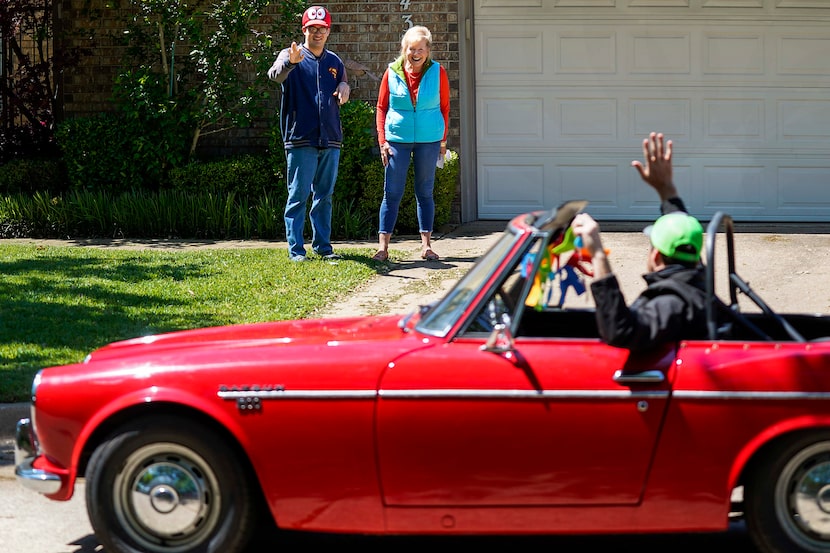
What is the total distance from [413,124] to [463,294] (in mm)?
5850

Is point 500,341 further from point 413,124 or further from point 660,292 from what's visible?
point 413,124

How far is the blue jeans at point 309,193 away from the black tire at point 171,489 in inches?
243

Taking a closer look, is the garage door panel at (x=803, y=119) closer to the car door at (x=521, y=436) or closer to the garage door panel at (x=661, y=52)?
the garage door panel at (x=661, y=52)

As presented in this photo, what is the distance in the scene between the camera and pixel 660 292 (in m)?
4.65

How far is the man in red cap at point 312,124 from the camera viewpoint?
34.0ft

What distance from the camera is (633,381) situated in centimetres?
429

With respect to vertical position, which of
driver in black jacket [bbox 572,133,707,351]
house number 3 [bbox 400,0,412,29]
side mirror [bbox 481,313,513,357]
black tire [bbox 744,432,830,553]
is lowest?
black tire [bbox 744,432,830,553]

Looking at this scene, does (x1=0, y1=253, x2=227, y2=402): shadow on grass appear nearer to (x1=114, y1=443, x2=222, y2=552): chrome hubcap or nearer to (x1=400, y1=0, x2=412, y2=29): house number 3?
(x1=114, y1=443, x2=222, y2=552): chrome hubcap

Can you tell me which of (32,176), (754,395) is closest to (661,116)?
(32,176)

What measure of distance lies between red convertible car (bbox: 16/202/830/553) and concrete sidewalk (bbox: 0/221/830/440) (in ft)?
7.62

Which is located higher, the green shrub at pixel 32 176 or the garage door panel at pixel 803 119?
the garage door panel at pixel 803 119

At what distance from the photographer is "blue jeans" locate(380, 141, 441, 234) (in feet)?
34.3

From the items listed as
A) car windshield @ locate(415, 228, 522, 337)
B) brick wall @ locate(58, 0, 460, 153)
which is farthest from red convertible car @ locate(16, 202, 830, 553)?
brick wall @ locate(58, 0, 460, 153)

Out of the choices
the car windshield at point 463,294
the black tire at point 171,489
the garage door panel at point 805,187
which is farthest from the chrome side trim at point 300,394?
the garage door panel at point 805,187
